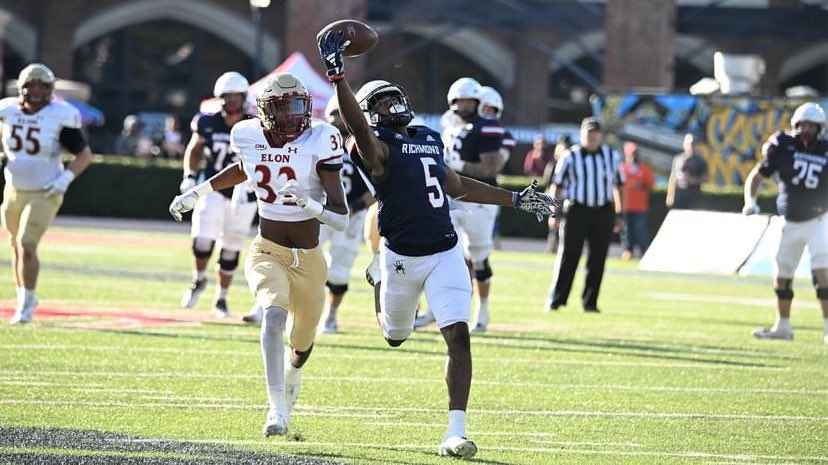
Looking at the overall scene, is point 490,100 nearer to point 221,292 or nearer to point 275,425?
point 221,292

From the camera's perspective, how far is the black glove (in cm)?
689

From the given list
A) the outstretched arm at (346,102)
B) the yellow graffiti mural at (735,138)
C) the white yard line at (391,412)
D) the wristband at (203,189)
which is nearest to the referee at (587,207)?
the white yard line at (391,412)

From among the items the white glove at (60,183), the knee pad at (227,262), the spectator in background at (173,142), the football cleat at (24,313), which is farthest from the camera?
Answer: the spectator in background at (173,142)

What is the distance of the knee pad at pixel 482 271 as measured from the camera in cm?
1241

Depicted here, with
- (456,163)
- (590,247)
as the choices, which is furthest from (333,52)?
(590,247)

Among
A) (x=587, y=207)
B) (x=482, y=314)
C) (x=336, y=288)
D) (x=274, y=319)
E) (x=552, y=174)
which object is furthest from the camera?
(x=552, y=174)

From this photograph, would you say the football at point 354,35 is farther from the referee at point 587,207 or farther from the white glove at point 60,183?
the referee at point 587,207

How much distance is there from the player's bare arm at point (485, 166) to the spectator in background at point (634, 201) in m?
10.4

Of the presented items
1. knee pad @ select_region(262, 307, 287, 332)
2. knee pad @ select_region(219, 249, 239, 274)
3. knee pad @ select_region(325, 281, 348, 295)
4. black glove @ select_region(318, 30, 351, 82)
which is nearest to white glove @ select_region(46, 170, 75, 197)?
knee pad @ select_region(219, 249, 239, 274)

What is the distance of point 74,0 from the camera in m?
39.4

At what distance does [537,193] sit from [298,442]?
169 cm

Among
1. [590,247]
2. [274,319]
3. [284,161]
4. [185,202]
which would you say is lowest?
[590,247]

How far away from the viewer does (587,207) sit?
47.6 feet

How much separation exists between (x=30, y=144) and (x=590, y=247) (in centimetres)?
566
